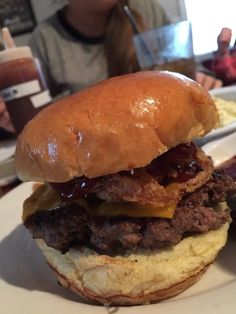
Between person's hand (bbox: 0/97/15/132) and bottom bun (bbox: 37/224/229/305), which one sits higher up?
bottom bun (bbox: 37/224/229/305)

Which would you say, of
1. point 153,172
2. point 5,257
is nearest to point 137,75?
point 153,172

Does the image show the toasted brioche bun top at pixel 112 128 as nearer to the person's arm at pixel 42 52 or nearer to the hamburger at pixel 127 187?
the hamburger at pixel 127 187

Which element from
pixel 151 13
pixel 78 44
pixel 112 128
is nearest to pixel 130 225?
pixel 112 128

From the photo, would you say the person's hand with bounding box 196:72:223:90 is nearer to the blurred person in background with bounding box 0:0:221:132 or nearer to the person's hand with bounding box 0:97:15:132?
the blurred person in background with bounding box 0:0:221:132

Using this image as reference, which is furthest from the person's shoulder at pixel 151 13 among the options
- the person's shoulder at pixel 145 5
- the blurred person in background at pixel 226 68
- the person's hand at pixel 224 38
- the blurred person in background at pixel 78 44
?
the person's hand at pixel 224 38

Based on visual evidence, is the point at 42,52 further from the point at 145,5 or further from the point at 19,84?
the point at 19,84

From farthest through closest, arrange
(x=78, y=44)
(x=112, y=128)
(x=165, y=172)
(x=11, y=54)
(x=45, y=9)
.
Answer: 1. (x=45, y=9)
2. (x=78, y=44)
3. (x=11, y=54)
4. (x=165, y=172)
5. (x=112, y=128)

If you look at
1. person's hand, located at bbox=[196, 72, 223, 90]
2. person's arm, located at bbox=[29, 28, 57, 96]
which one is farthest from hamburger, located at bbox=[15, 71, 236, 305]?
person's arm, located at bbox=[29, 28, 57, 96]
